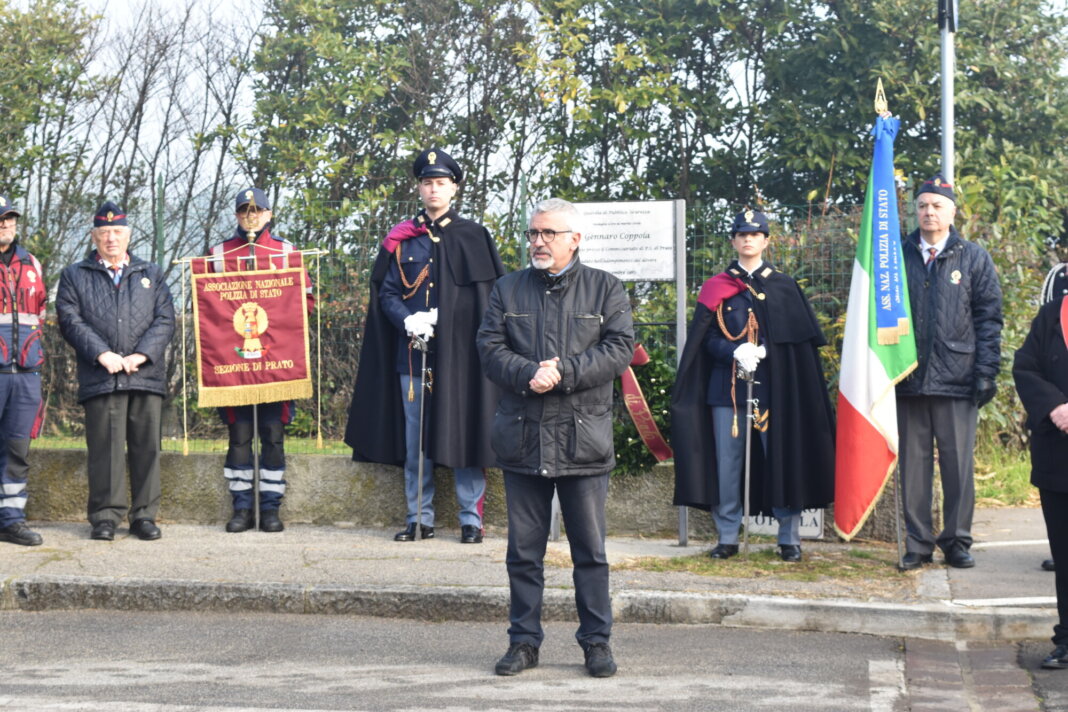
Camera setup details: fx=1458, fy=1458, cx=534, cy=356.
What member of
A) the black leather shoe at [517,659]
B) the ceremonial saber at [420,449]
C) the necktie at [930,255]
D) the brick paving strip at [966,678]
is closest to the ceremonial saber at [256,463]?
the ceremonial saber at [420,449]

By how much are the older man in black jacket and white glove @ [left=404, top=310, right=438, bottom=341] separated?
1601mm

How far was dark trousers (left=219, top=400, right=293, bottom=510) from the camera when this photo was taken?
9.37 metres

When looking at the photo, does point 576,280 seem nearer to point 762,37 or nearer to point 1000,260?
point 1000,260

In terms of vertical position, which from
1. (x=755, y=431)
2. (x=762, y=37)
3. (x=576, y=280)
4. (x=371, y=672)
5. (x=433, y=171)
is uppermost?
(x=762, y=37)

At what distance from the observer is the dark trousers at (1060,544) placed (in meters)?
6.42

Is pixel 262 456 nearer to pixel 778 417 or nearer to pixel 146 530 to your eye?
pixel 146 530

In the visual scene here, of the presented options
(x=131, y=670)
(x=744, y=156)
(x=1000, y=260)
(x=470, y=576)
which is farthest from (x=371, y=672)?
(x=744, y=156)

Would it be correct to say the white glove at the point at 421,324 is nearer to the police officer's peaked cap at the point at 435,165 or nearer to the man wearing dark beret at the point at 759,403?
the police officer's peaked cap at the point at 435,165

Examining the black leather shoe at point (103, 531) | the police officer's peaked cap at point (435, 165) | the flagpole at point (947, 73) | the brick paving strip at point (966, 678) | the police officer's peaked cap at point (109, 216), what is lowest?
the brick paving strip at point (966, 678)

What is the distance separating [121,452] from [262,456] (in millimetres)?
886

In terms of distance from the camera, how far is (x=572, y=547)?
629cm

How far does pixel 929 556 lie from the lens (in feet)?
27.1

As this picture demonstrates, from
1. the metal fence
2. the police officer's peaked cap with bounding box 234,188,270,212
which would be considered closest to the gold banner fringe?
the metal fence

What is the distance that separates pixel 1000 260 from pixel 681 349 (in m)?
3.30
